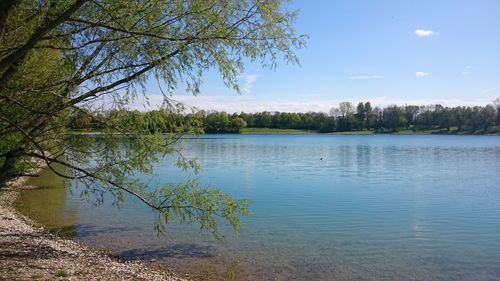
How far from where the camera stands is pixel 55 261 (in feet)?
46.0

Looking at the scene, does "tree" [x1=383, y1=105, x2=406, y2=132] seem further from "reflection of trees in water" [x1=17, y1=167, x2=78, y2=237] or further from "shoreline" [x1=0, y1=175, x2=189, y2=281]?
"shoreline" [x1=0, y1=175, x2=189, y2=281]

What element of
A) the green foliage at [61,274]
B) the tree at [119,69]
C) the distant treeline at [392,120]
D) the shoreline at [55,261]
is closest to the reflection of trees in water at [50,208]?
the shoreline at [55,261]

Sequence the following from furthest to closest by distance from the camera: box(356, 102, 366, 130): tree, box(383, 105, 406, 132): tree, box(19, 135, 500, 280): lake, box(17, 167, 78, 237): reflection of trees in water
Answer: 1. box(356, 102, 366, 130): tree
2. box(383, 105, 406, 132): tree
3. box(17, 167, 78, 237): reflection of trees in water
4. box(19, 135, 500, 280): lake

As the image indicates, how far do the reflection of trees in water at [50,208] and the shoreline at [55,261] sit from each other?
6.58ft

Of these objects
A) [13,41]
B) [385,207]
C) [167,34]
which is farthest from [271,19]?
[385,207]

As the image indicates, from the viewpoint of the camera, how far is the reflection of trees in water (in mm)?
22109

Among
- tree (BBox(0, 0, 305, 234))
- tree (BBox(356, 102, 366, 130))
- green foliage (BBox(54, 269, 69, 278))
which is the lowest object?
green foliage (BBox(54, 269, 69, 278))

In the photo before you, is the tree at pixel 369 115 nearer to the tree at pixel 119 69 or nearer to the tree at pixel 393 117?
the tree at pixel 393 117

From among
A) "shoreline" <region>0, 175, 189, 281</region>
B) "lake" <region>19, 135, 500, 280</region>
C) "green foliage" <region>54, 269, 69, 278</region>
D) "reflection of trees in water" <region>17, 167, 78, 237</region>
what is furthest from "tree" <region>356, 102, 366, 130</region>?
"green foliage" <region>54, 269, 69, 278</region>

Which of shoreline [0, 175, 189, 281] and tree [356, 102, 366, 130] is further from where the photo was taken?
tree [356, 102, 366, 130]

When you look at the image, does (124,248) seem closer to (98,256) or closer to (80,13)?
(98,256)

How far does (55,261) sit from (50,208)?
13.8 metres

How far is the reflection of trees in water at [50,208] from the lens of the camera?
72.5 feet

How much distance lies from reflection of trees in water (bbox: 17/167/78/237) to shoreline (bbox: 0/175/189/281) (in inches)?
79.0
